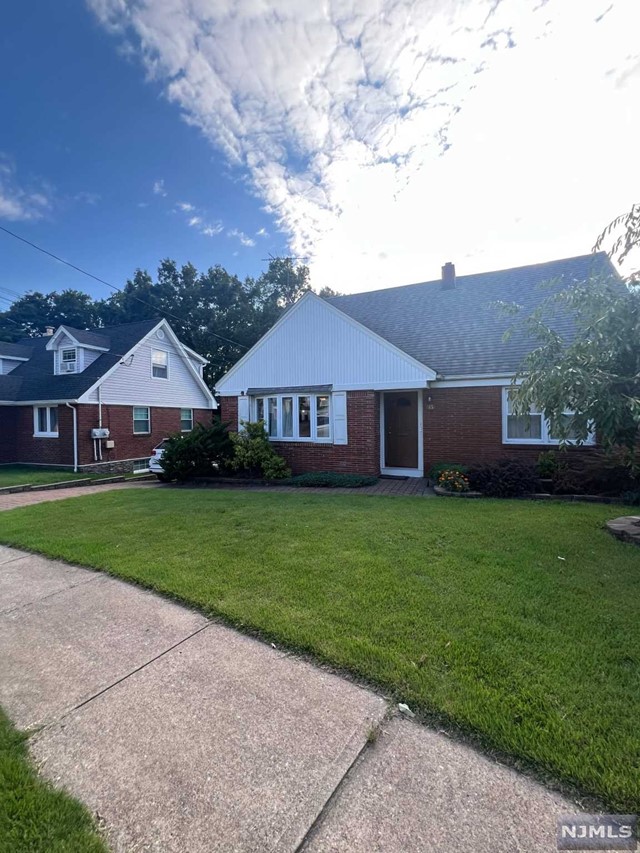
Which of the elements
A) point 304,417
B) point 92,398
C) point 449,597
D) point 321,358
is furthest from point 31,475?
point 449,597

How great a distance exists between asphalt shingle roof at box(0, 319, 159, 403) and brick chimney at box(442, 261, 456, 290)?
13439 millimetres

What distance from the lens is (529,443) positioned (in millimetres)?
10211

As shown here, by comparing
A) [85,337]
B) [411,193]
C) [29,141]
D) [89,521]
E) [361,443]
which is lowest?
[89,521]

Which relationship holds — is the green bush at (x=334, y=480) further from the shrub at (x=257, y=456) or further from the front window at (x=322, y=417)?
the front window at (x=322, y=417)

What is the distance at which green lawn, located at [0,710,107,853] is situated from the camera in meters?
1.60

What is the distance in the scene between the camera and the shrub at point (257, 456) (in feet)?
38.5

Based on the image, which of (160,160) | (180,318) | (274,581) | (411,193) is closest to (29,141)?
(160,160)

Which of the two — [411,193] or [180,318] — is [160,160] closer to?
[411,193]

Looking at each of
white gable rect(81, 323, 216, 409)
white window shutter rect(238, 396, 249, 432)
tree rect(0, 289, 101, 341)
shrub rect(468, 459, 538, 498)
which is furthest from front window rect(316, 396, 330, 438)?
tree rect(0, 289, 101, 341)

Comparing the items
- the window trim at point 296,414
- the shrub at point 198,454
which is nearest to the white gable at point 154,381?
the shrub at point 198,454

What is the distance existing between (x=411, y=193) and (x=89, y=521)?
425 inches

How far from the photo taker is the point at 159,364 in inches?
781

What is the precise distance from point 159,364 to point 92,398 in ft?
13.6

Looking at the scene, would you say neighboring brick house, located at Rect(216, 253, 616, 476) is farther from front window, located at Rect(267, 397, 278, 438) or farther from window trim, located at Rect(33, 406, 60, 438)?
window trim, located at Rect(33, 406, 60, 438)
